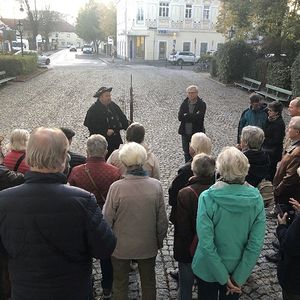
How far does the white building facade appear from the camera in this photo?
171ft

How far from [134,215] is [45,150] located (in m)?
1.26

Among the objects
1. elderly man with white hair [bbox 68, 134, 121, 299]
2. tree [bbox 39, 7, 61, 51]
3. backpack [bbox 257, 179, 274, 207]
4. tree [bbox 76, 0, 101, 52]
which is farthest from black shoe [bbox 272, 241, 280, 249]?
tree [bbox 76, 0, 101, 52]

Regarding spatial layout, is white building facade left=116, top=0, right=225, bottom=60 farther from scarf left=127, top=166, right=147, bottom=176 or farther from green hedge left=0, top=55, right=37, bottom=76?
scarf left=127, top=166, right=147, bottom=176

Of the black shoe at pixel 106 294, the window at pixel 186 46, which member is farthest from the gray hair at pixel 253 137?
the window at pixel 186 46

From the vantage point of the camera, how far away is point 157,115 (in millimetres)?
13828

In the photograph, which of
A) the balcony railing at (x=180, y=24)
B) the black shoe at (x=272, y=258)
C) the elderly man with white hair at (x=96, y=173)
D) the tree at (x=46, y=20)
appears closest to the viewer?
the elderly man with white hair at (x=96, y=173)

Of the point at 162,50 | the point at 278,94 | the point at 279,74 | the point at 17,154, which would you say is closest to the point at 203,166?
the point at 17,154

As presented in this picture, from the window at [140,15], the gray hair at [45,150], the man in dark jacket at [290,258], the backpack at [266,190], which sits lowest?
the backpack at [266,190]

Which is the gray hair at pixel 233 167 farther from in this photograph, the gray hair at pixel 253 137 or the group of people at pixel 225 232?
the gray hair at pixel 253 137

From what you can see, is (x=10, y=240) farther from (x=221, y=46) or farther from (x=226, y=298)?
(x=221, y=46)

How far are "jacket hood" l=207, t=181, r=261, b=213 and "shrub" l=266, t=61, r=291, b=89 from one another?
16.0 m

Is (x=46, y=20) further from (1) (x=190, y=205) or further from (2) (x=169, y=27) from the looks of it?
(1) (x=190, y=205)

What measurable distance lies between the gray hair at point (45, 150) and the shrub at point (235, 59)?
2256cm

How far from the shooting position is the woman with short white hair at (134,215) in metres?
3.04
